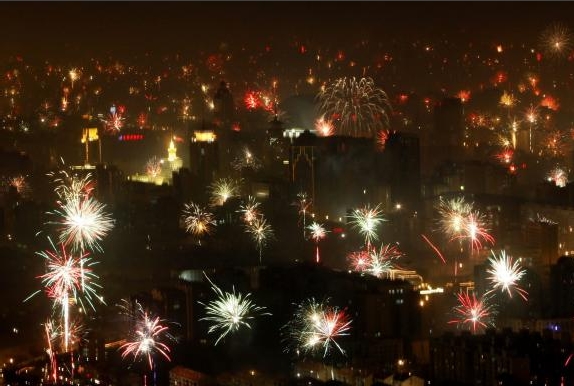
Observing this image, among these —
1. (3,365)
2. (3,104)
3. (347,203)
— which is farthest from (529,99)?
(3,365)

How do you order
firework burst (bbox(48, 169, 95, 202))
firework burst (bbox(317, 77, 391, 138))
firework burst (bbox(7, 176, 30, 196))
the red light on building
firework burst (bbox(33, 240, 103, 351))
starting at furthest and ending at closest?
the red light on building
firework burst (bbox(7, 176, 30, 196))
firework burst (bbox(317, 77, 391, 138))
firework burst (bbox(48, 169, 95, 202))
firework burst (bbox(33, 240, 103, 351))

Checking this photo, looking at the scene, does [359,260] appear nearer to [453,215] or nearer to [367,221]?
[367,221]

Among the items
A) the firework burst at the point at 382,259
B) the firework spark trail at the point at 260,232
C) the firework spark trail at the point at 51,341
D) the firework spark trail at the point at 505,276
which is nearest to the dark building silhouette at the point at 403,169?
the firework burst at the point at 382,259

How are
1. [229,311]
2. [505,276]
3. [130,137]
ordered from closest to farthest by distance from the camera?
[229,311]
[505,276]
[130,137]

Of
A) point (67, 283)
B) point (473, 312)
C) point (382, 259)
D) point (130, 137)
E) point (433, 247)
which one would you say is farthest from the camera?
point (130, 137)

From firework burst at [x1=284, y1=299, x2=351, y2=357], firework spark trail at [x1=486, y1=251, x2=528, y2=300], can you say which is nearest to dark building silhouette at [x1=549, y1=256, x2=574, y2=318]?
firework spark trail at [x1=486, y1=251, x2=528, y2=300]

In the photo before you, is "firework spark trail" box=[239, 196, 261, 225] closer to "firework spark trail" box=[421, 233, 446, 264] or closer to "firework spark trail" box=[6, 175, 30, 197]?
"firework spark trail" box=[421, 233, 446, 264]

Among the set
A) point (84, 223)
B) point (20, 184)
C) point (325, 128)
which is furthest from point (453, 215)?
point (20, 184)
